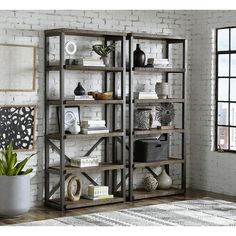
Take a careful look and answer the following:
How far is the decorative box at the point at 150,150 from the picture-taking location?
6402 mm

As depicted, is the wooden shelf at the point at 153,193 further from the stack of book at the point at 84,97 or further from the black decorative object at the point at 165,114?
the stack of book at the point at 84,97

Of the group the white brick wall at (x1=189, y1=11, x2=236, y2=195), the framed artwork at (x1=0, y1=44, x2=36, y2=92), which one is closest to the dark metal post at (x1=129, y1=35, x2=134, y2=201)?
the framed artwork at (x1=0, y1=44, x2=36, y2=92)

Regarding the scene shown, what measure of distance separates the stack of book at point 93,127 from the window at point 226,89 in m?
1.86

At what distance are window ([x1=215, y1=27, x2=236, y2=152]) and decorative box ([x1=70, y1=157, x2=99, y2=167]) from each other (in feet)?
6.63

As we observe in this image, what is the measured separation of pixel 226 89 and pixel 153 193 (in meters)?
1.80

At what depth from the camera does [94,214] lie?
5.39 metres

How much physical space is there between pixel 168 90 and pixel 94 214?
2321 mm

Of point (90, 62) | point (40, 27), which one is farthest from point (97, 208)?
point (40, 27)

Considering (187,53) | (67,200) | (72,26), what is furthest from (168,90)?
(67,200)

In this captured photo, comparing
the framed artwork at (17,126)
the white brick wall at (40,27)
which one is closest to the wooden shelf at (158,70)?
the white brick wall at (40,27)

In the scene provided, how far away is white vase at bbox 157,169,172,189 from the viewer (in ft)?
22.0

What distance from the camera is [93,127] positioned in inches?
231

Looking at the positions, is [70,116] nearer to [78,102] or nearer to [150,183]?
[78,102]

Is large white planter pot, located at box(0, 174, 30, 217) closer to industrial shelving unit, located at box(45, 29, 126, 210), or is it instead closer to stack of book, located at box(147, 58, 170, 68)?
industrial shelving unit, located at box(45, 29, 126, 210)
